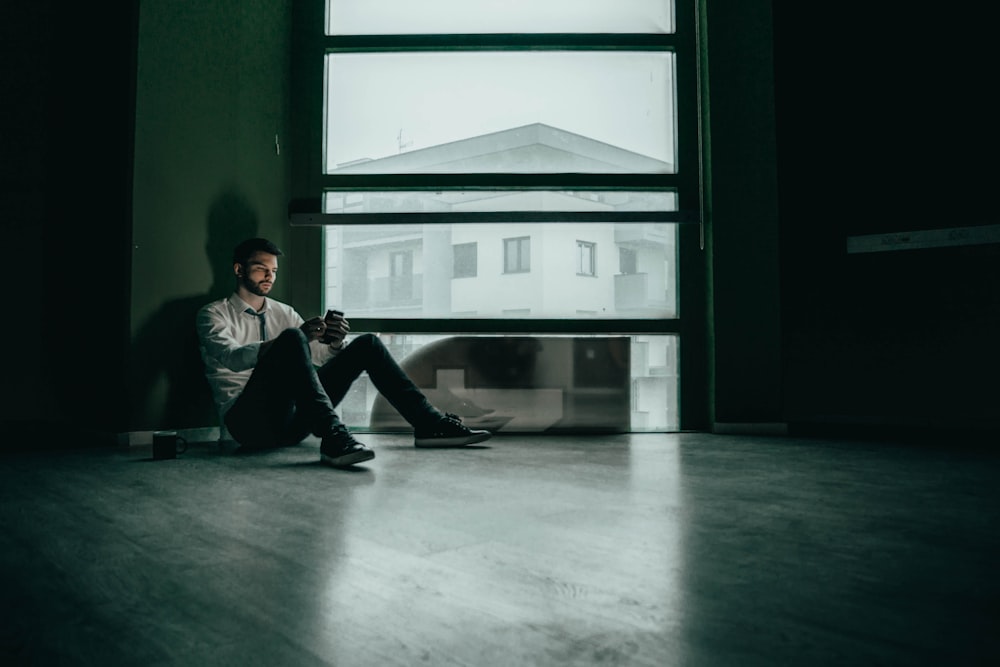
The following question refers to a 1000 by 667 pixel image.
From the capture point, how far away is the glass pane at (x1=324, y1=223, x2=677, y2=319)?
363cm

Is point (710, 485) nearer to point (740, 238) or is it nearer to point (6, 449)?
point (740, 238)

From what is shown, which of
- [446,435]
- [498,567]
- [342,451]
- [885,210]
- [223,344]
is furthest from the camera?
[885,210]

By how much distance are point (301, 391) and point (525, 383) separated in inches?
53.3

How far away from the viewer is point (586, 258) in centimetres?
364

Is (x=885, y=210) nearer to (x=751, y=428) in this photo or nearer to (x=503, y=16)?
(x=751, y=428)

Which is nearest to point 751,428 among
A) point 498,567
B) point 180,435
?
point 498,567

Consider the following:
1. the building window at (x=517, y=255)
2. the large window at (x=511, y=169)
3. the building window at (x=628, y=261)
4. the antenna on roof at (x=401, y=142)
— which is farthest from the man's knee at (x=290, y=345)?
the building window at (x=628, y=261)

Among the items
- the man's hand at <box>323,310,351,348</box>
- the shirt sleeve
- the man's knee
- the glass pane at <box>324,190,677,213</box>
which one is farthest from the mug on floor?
the glass pane at <box>324,190,677,213</box>

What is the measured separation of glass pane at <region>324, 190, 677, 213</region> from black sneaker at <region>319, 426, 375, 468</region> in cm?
163

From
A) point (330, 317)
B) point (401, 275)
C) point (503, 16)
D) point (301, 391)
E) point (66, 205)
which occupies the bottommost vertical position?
point (301, 391)

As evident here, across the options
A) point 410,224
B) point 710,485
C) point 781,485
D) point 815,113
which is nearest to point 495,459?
point 710,485

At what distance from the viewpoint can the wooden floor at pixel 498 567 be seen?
84 cm

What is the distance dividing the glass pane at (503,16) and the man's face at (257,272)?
Result: 1.53m

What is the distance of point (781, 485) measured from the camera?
2.02 meters
